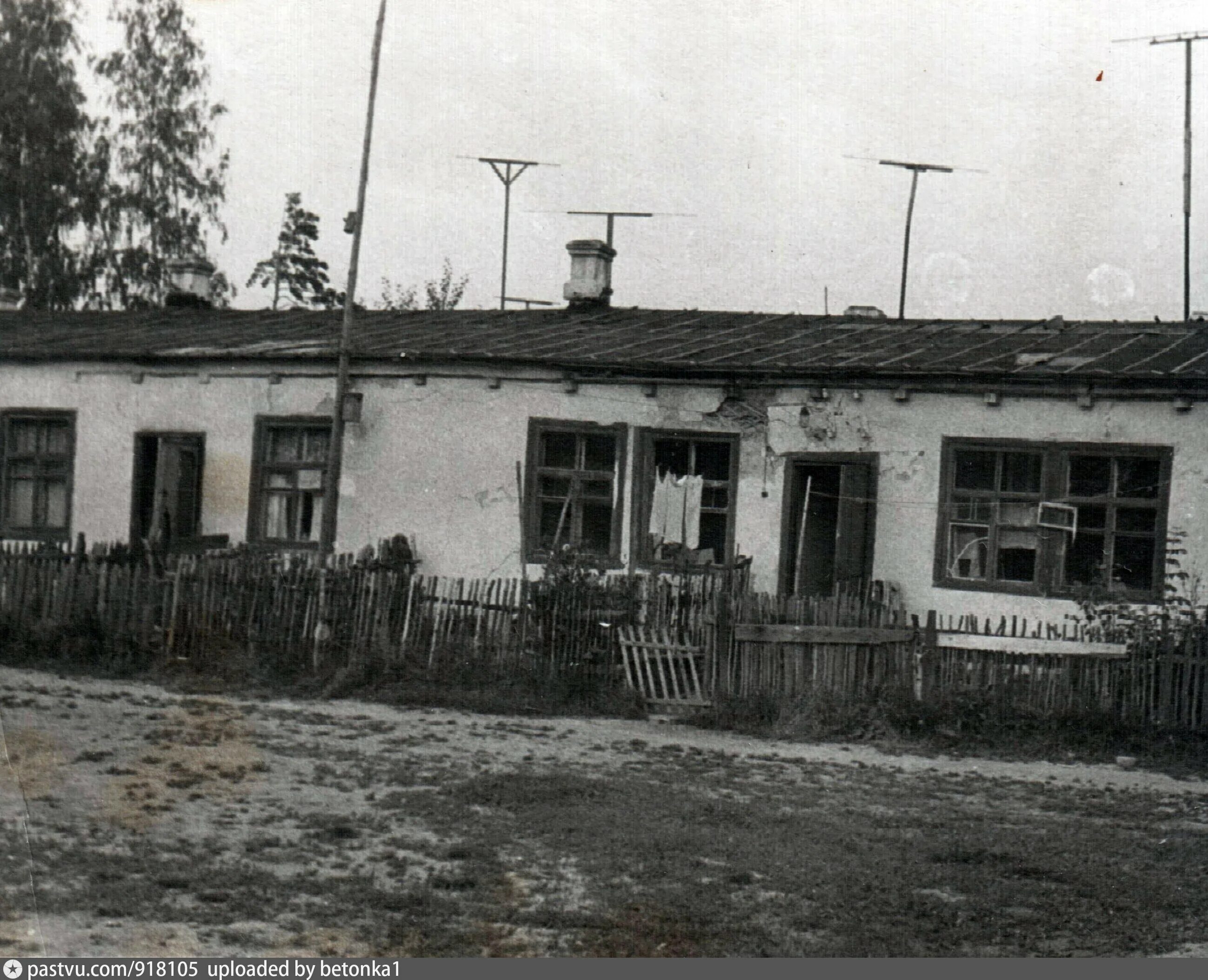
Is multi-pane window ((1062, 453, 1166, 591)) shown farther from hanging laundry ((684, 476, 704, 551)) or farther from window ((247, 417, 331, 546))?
window ((247, 417, 331, 546))

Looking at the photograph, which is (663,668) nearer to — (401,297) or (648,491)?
(648,491)

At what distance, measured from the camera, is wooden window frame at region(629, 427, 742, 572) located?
45.8ft

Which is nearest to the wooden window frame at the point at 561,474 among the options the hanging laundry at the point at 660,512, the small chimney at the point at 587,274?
the hanging laundry at the point at 660,512

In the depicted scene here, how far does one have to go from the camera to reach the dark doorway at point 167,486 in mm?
16047

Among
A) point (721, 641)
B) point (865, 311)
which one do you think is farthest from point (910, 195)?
point (721, 641)

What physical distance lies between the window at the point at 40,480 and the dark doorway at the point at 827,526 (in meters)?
9.12

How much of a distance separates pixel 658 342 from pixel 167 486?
6.18 meters

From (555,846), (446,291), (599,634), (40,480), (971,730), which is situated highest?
(446,291)

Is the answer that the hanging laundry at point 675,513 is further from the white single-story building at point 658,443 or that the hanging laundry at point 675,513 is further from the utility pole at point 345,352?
the utility pole at point 345,352

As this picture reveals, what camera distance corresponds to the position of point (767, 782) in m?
8.66

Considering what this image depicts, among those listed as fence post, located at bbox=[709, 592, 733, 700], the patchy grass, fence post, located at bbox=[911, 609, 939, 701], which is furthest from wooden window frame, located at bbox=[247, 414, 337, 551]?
fence post, located at bbox=[911, 609, 939, 701]

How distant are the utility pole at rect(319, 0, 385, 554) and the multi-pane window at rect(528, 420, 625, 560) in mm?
2099

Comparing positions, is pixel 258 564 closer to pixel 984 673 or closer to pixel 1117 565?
pixel 984 673

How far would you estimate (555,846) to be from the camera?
667 centimetres
